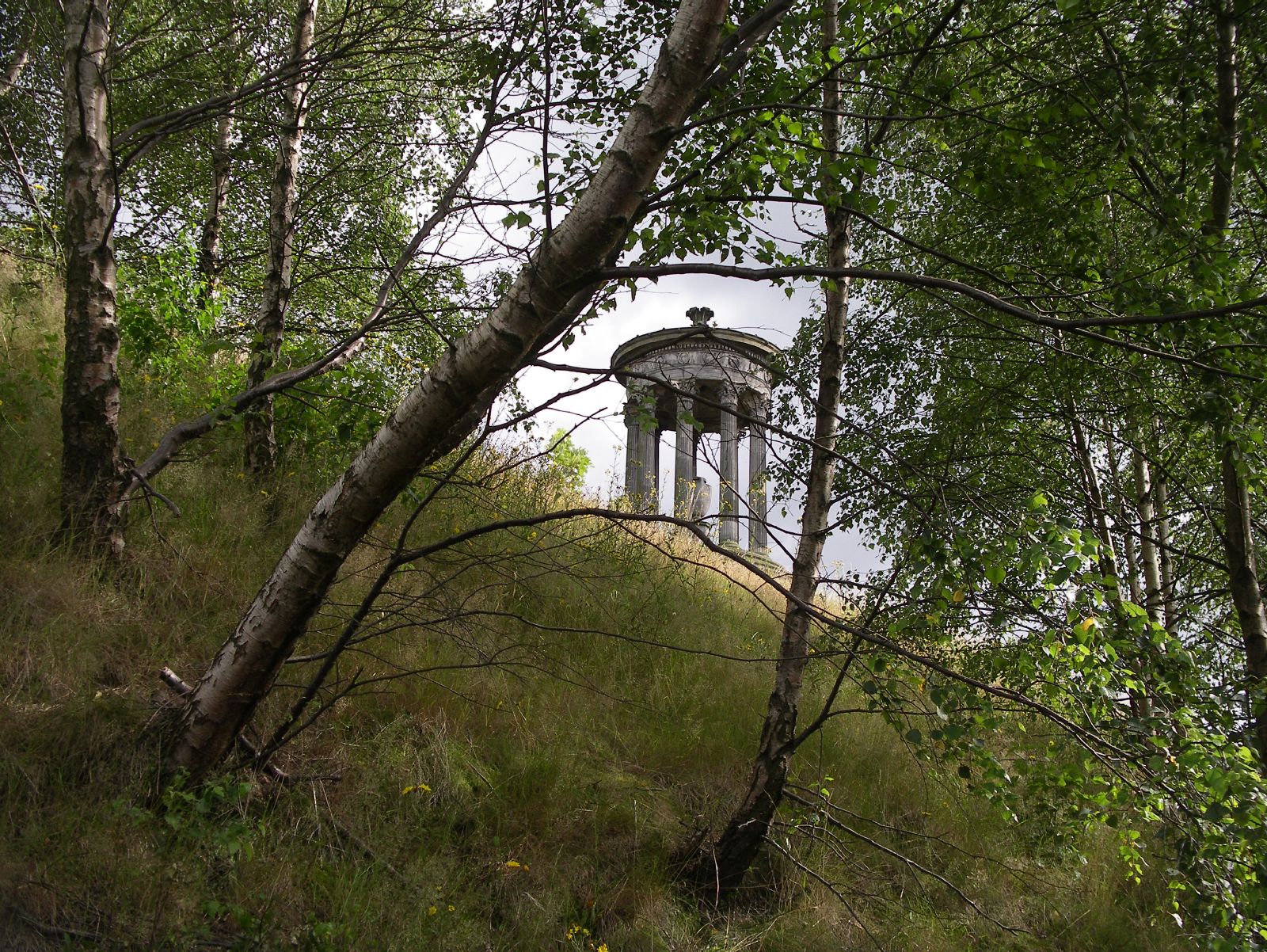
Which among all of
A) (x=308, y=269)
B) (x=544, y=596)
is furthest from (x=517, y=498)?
(x=308, y=269)

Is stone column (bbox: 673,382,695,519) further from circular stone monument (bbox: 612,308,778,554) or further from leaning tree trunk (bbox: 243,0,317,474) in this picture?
leaning tree trunk (bbox: 243,0,317,474)

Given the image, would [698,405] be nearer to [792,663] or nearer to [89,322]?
[792,663]

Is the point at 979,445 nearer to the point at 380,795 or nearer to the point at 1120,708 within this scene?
the point at 1120,708

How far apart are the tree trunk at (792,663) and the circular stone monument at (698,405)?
363mm

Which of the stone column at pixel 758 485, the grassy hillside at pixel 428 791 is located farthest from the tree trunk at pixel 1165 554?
the stone column at pixel 758 485

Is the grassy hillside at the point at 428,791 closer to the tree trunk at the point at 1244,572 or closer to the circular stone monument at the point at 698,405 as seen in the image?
the circular stone monument at the point at 698,405

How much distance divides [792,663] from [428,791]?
191 centimetres

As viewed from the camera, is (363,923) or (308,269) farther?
(308,269)

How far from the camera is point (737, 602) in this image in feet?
27.5

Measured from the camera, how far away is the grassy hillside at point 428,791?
8.94 ft

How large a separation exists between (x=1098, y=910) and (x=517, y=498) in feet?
18.2

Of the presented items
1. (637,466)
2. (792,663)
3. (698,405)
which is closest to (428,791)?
(792,663)

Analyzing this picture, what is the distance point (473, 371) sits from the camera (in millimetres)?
2189

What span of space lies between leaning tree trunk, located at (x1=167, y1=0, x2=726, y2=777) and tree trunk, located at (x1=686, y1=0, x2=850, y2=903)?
168cm
